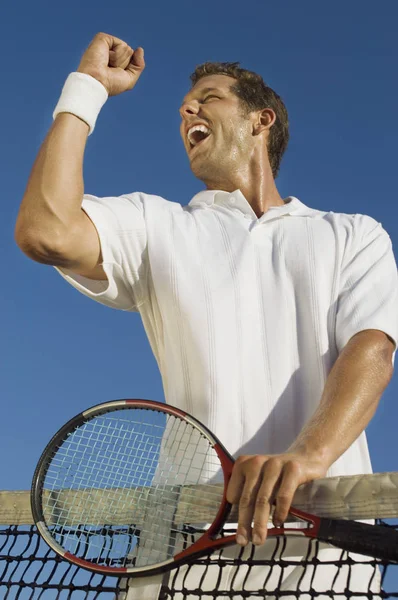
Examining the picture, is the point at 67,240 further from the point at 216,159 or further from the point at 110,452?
the point at 216,159

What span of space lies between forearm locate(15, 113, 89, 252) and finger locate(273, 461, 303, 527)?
104 cm

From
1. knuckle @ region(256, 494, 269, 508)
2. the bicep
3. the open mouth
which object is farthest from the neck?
knuckle @ region(256, 494, 269, 508)

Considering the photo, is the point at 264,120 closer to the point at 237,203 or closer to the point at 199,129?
the point at 199,129

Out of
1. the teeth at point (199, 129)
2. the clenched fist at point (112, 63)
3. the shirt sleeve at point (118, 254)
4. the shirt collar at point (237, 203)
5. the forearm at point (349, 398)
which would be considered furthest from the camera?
the teeth at point (199, 129)

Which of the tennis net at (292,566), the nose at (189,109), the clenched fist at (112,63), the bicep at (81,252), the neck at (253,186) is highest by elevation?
the nose at (189,109)

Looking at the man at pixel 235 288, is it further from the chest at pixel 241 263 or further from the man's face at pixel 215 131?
the man's face at pixel 215 131

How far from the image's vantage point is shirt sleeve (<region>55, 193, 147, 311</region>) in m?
2.78

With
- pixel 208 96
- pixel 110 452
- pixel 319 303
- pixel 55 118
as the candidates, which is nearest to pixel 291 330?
pixel 319 303

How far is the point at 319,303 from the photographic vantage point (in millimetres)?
2793

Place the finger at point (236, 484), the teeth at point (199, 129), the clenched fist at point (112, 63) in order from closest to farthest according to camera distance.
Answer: the finger at point (236, 484), the clenched fist at point (112, 63), the teeth at point (199, 129)

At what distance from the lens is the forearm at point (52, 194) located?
2.48 metres

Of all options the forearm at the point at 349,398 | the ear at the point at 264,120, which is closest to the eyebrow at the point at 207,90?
the ear at the point at 264,120

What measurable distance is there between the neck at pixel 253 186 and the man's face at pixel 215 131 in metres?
0.02

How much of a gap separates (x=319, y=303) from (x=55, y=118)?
1.10 metres
